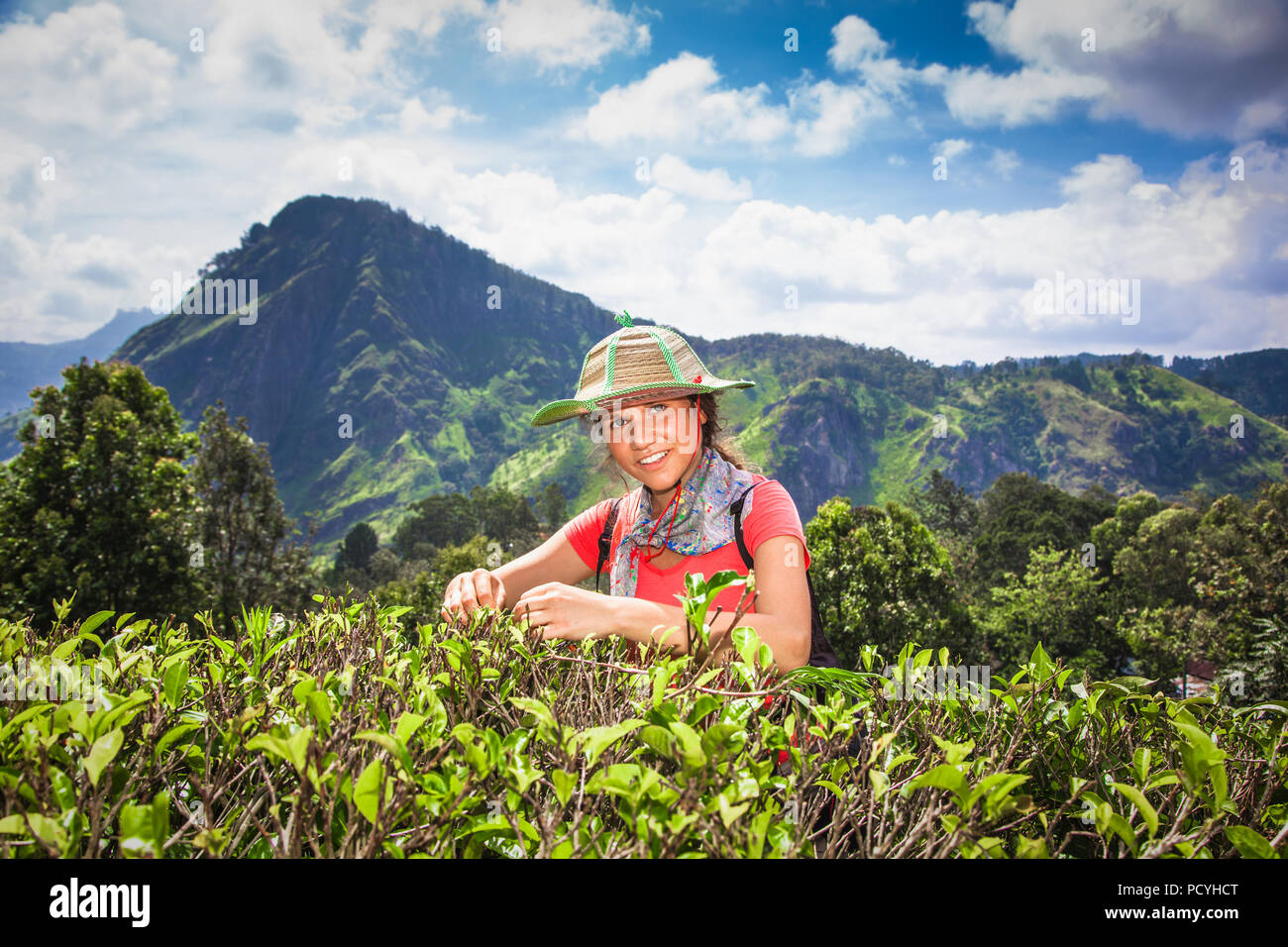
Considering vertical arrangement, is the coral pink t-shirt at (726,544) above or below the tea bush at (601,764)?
above

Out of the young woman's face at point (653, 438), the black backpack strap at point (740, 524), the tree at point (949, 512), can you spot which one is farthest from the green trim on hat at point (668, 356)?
the tree at point (949, 512)

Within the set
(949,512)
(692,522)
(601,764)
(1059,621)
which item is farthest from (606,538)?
(949,512)

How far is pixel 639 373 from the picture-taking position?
2682mm

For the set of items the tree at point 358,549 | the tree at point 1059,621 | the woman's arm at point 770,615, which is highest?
the woman's arm at point 770,615

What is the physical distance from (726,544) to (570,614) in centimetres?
90

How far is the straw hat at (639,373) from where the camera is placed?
8.64 feet

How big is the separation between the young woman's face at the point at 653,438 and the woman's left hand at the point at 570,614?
892 millimetres

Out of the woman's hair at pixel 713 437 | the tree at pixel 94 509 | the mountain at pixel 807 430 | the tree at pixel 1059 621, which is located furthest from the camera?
the mountain at pixel 807 430

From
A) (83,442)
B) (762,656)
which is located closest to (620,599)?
(762,656)

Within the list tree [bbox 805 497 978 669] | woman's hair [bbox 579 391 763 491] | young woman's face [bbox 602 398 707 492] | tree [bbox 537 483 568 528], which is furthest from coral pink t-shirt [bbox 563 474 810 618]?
tree [bbox 537 483 568 528]

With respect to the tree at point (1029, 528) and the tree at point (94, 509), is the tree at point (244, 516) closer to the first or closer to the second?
the tree at point (94, 509)

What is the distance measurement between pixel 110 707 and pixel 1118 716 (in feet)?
6.66

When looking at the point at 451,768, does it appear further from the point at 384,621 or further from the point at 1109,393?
the point at 1109,393

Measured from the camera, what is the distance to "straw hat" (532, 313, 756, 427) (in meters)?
2.63
